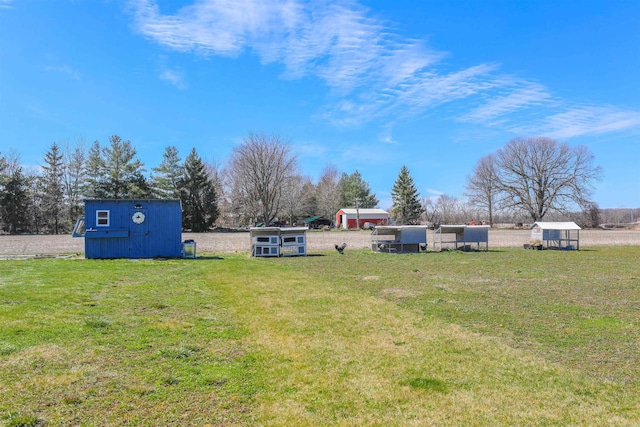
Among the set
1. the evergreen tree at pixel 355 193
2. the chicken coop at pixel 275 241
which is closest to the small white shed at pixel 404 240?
the chicken coop at pixel 275 241

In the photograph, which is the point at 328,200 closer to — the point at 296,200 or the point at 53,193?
the point at 296,200

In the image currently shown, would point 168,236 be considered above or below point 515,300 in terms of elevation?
above

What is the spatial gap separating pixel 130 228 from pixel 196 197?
38719 millimetres

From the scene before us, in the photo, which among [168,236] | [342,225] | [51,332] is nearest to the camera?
[51,332]

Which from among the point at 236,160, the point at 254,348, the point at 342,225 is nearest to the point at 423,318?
the point at 254,348

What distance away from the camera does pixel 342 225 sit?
7200 centimetres

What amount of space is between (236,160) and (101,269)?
4999 cm

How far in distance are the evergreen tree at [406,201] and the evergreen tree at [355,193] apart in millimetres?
15342

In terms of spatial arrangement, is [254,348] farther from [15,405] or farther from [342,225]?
[342,225]

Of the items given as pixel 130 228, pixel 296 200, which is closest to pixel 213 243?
A: pixel 130 228

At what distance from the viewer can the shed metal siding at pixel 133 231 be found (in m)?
19.0

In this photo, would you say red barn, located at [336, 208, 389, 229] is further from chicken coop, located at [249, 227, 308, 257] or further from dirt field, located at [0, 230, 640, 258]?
chicken coop, located at [249, 227, 308, 257]

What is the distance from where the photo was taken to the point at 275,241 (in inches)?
853

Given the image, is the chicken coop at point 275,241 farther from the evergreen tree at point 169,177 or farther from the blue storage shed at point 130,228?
the evergreen tree at point 169,177
